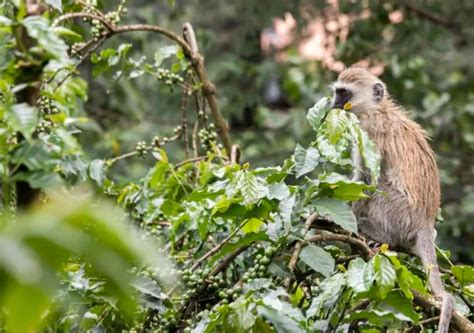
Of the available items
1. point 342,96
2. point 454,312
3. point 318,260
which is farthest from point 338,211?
point 342,96

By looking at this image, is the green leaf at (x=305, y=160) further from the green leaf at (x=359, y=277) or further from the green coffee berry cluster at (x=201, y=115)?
the green coffee berry cluster at (x=201, y=115)

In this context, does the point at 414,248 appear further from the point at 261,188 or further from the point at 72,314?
the point at 72,314

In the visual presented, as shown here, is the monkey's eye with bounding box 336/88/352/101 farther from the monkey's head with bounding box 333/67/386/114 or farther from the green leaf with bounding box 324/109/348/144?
the green leaf with bounding box 324/109/348/144

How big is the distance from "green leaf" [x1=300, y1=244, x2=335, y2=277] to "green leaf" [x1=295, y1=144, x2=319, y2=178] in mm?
317

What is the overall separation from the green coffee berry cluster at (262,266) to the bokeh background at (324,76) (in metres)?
7.05

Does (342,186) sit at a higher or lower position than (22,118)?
lower

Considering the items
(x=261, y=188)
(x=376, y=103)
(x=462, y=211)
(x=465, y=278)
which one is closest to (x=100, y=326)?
(x=261, y=188)

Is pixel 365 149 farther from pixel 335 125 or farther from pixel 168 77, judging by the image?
pixel 168 77

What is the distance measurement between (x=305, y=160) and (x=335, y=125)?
1.01ft

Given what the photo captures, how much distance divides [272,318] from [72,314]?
89cm

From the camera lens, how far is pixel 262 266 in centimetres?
382

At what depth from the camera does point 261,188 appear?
3781 mm

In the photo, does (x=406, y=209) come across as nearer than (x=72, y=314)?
No

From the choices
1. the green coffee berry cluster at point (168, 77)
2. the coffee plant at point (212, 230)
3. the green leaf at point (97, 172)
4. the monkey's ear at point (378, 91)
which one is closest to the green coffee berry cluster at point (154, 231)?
the coffee plant at point (212, 230)
